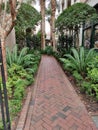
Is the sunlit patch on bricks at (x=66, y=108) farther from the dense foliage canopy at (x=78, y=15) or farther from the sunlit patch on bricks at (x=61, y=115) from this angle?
the dense foliage canopy at (x=78, y=15)

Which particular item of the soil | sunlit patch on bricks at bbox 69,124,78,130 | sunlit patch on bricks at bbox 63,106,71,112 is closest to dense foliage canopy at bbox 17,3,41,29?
the soil

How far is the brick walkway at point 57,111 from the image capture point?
317cm

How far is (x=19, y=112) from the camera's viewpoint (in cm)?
360

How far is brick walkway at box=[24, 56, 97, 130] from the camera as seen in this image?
3.17m

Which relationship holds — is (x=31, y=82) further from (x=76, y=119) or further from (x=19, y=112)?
(x=76, y=119)

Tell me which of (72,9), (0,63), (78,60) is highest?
(72,9)

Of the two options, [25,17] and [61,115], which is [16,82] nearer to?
[61,115]

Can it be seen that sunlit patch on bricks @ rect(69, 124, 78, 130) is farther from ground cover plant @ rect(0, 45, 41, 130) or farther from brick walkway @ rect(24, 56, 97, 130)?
ground cover plant @ rect(0, 45, 41, 130)

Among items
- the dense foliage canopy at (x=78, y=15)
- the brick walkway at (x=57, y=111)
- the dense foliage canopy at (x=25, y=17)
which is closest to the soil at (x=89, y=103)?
the brick walkway at (x=57, y=111)

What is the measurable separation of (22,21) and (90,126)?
6407 millimetres

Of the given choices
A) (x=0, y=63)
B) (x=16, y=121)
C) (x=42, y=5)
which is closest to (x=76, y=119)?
(x=16, y=121)

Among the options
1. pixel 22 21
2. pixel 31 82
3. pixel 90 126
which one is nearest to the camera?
pixel 90 126

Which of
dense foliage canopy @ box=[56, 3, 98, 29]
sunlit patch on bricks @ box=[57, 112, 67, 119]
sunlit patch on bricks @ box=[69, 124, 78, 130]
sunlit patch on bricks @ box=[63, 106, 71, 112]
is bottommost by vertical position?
sunlit patch on bricks @ box=[69, 124, 78, 130]

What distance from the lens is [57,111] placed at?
12.2 feet
